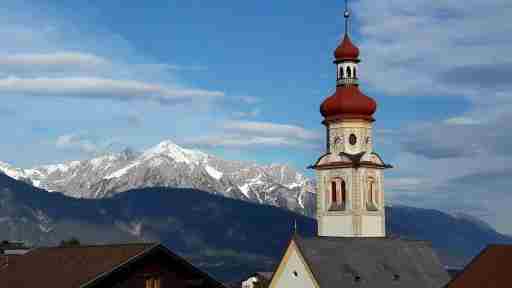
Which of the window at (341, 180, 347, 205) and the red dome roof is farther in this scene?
the red dome roof

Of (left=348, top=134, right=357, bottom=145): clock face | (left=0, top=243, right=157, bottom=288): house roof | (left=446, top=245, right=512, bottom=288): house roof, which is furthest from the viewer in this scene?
(left=348, top=134, right=357, bottom=145): clock face

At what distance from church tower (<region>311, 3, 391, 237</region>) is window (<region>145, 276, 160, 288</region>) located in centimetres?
3736

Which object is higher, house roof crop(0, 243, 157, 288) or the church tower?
the church tower

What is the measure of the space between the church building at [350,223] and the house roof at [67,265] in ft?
79.3

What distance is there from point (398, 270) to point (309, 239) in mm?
8071

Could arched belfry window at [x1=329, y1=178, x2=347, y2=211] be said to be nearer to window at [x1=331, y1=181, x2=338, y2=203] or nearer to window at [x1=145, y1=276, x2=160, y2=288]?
window at [x1=331, y1=181, x2=338, y2=203]

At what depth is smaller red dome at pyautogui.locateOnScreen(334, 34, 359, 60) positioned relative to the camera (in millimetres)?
95500

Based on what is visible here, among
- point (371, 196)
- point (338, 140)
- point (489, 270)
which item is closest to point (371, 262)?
point (371, 196)

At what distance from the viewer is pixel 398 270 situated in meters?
78.1

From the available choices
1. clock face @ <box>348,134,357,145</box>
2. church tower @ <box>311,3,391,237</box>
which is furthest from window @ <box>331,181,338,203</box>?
clock face @ <box>348,134,357,145</box>

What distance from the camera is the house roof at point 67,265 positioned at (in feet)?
160

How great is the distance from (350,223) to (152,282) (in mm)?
37941

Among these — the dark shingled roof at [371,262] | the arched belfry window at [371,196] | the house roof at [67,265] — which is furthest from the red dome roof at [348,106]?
the house roof at [67,265]

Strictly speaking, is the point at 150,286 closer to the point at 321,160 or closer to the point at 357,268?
the point at 357,268
